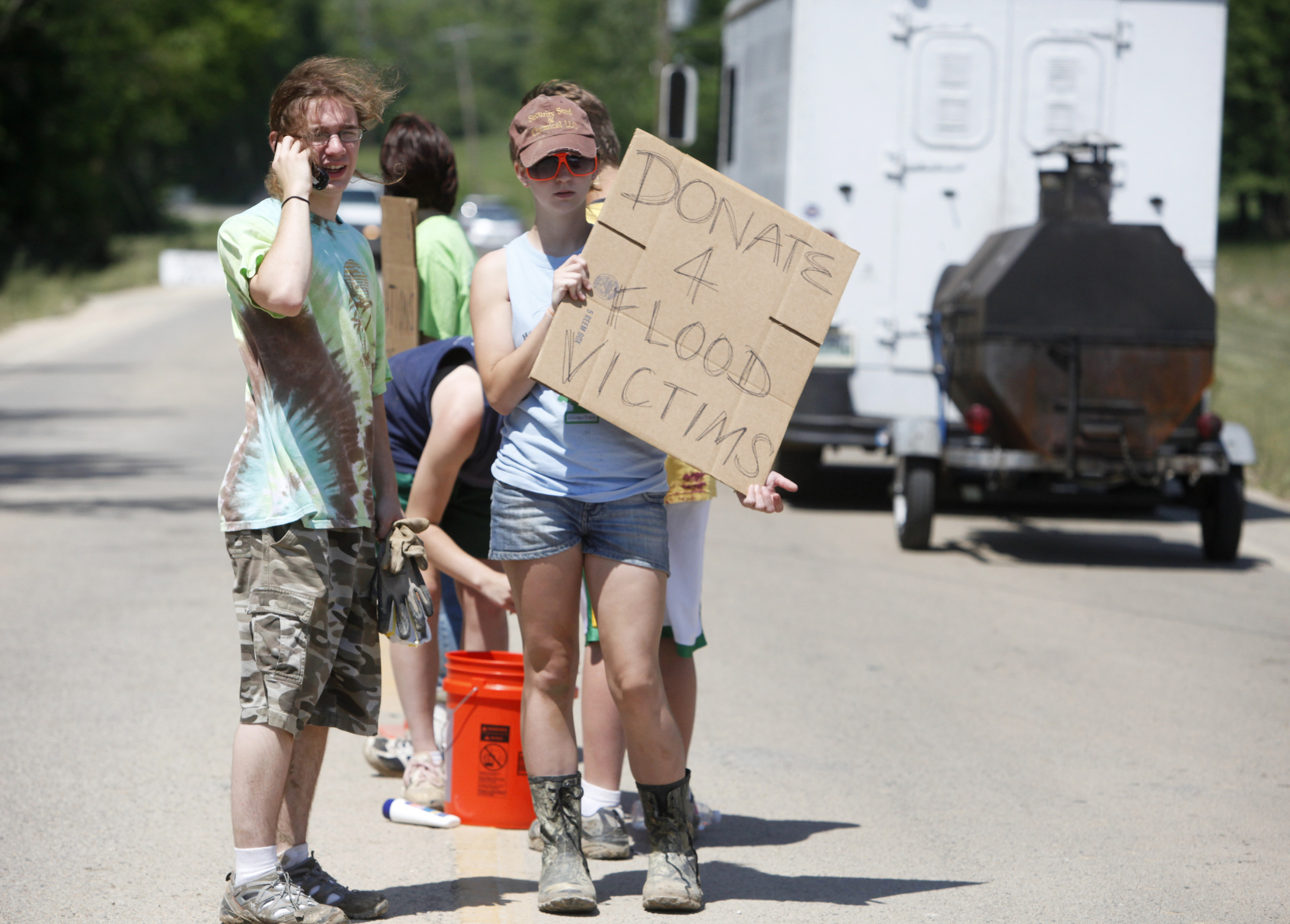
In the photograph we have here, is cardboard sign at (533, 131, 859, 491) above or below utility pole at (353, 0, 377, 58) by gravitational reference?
below

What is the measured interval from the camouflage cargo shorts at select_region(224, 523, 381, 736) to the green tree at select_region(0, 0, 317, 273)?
106 ft

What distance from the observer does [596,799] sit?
4.37 metres

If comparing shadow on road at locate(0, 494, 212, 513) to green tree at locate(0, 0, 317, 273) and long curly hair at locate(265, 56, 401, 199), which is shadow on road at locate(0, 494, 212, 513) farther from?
green tree at locate(0, 0, 317, 273)

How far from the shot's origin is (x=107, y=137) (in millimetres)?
42438

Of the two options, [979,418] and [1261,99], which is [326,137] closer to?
[979,418]

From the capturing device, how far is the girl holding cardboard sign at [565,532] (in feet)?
12.3

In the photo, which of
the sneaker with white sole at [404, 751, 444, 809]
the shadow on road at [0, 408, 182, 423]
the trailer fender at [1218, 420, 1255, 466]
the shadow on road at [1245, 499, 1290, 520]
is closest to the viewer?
the sneaker with white sole at [404, 751, 444, 809]

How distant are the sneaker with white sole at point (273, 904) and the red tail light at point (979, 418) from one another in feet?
21.1

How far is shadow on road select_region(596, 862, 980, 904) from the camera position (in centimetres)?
409

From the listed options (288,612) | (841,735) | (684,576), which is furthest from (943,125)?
(288,612)

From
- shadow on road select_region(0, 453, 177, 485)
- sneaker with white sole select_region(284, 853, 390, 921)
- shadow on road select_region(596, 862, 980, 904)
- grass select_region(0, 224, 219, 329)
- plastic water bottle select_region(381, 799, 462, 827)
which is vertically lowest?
shadow on road select_region(596, 862, 980, 904)

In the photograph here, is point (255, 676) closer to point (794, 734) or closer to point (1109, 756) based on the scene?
point (794, 734)

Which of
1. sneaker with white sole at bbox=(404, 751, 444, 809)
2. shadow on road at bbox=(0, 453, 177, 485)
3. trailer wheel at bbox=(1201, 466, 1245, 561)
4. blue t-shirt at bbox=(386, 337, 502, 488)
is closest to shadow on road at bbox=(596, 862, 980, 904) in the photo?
sneaker with white sole at bbox=(404, 751, 444, 809)

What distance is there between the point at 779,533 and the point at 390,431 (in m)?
5.83
